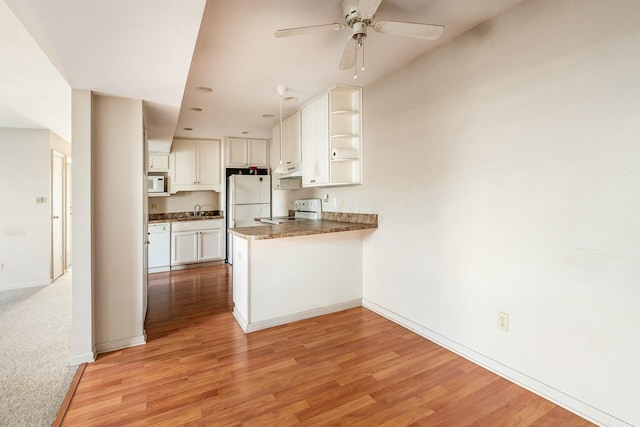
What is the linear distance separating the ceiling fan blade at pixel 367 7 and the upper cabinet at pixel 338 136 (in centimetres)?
151

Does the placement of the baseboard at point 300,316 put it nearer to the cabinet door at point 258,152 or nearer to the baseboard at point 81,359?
the baseboard at point 81,359

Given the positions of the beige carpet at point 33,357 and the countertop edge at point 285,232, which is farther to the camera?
the countertop edge at point 285,232

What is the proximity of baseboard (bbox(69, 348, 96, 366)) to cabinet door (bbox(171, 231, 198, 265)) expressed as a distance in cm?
295

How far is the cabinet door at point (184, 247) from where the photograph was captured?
200 inches

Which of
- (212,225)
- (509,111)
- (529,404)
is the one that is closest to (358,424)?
(529,404)

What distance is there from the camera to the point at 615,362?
59.8 inches

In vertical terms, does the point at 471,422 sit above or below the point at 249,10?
below

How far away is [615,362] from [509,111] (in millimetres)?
1516

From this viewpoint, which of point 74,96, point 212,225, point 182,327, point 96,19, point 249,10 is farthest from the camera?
point 212,225

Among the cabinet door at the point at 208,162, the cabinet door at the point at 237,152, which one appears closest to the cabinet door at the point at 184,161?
the cabinet door at the point at 208,162

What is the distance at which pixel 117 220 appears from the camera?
2.45m

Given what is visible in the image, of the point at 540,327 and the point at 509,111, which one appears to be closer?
the point at 540,327

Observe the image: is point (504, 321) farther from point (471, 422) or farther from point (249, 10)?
point (249, 10)

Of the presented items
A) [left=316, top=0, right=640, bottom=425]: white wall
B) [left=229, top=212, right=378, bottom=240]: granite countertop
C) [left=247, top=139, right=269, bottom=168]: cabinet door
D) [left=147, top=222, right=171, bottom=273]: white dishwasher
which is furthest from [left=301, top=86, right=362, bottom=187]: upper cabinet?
[left=147, top=222, right=171, bottom=273]: white dishwasher
